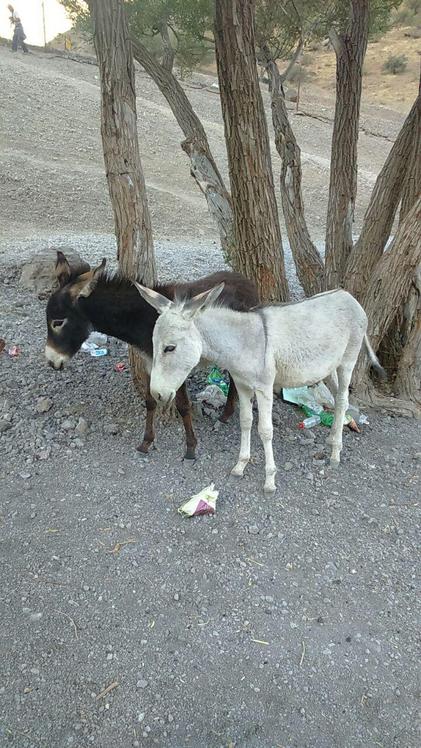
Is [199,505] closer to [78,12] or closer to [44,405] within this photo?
[44,405]

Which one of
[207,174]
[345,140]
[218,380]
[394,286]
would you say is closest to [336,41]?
[345,140]

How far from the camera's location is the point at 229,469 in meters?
4.42

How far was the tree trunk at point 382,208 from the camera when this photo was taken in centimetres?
566

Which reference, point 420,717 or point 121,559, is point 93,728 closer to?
point 121,559

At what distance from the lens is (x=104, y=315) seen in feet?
14.6

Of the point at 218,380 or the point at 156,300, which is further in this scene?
the point at 218,380

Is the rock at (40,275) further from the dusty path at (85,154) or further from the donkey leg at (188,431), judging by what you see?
the dusty path at (85,154)

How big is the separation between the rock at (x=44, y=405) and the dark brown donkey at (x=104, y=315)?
646 mm

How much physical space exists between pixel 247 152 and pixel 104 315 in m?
2.24

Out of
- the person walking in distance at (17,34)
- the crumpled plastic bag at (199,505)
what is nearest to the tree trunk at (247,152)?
the crumpled plastic bag at (199,505)

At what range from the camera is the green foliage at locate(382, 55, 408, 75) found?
38031 mm

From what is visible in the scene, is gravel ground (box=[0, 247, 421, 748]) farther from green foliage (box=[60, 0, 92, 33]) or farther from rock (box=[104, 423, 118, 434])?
green foliage (box=[60, 0, 92, 33])

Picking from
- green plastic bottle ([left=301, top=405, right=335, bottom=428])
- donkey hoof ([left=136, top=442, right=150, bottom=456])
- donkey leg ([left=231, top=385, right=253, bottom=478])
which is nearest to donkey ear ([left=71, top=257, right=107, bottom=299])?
donkey hoof ([left=136, top=442, right=150, bottom=456])

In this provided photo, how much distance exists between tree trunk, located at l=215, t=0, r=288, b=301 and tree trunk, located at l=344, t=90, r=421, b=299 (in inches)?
36.8
